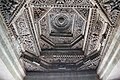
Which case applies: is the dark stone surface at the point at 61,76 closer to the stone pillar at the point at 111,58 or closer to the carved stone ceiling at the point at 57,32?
the carved stone ceiling at the point at 57,32

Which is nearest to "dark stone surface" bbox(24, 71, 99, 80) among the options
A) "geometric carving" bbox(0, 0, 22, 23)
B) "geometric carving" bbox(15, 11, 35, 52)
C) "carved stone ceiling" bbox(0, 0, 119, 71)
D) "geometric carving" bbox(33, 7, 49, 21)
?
"carved stone ceiling" bbox(0, 0, 119, 71)

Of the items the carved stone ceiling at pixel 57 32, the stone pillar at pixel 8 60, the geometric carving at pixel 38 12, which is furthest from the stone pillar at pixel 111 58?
the stone pillar at pixel 8 60

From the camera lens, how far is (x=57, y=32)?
3.68 meters

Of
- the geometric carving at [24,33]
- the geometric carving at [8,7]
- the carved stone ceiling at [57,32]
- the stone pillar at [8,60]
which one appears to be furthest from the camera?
the geometric carving at [24,33]

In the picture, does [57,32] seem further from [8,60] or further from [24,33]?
[8,60]

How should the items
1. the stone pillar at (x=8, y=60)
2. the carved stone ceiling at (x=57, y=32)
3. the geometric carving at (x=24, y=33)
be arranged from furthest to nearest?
the geometric carving at (x=24, y=33), the stone pillar at (x=8, y=60), the carved stone ceiling at (x=57, y=32)

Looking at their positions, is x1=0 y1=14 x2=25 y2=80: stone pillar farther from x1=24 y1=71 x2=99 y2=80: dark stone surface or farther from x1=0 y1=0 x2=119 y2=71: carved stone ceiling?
x1=24 y1=71 x2=99 y2=80: dark stone surface

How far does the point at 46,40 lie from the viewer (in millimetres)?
3754

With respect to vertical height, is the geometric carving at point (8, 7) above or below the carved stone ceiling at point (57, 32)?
above

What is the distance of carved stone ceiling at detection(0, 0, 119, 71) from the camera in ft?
9.57

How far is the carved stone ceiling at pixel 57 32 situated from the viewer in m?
2.92

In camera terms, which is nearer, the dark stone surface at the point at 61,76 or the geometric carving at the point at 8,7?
the geometric carving at the point at 8,7

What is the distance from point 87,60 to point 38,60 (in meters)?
0.87

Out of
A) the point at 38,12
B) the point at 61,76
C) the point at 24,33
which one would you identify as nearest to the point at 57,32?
the point at 24,33
